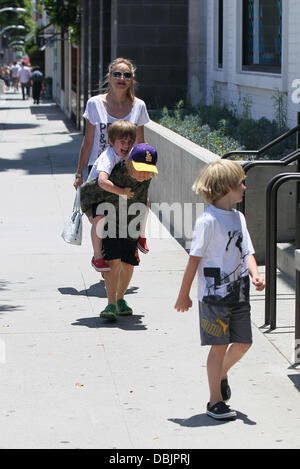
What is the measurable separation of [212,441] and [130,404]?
0.71 m

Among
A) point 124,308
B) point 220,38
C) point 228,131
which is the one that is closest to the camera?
point 124,308

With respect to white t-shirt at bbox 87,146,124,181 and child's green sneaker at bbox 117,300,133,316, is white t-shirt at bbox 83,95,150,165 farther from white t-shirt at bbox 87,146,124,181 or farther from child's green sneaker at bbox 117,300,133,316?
child's green sneaker at bbox 117,300,133,316

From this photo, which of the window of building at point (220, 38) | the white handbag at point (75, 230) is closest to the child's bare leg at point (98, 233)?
the white handbag at point (75, 230)

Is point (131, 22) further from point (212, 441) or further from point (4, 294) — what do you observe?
point (212, 441)

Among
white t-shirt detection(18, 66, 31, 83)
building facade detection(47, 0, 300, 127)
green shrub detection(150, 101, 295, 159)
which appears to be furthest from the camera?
white t-shirt detection(18, 66, 31, 83)

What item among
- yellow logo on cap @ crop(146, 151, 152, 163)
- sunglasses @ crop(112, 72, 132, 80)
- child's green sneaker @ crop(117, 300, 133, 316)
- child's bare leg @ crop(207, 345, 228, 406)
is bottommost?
child's green sneaker @ crop(117, 300, 133, 316)

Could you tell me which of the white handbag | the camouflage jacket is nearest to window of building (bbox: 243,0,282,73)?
the white handbag

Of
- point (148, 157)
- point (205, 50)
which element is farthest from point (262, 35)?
point (148, 157)

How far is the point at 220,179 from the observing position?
4.83 m

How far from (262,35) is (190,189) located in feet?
17.6

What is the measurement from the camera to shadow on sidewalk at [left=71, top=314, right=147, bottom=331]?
22.6 feet

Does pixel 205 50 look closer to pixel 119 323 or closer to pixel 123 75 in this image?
pixel 123 75

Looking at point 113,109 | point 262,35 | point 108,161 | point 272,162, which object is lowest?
point 272,162

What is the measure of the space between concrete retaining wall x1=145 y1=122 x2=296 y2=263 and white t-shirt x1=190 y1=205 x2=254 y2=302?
379cm
